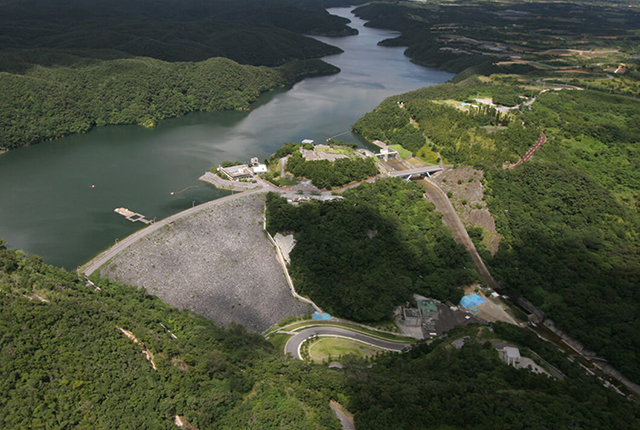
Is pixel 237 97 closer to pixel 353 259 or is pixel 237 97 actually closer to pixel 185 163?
pixel 185 163

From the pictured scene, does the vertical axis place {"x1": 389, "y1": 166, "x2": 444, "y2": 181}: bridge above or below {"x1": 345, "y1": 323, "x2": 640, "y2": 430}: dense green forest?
below

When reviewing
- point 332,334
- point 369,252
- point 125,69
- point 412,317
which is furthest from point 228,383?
point 125,69

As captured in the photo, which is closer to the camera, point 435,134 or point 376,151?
point 435,134

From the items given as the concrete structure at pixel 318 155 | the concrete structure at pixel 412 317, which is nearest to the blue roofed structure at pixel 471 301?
the concrete structure at pixel 412 317

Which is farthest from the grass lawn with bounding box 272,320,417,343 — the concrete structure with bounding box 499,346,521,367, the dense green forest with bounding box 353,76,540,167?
the dense green forest with bounding box 353,76,540,167

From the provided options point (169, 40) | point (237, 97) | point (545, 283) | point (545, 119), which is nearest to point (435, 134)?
point (545, 119)

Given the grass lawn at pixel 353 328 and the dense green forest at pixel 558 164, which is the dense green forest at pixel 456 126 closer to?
the dense green forest at pixel 558 164

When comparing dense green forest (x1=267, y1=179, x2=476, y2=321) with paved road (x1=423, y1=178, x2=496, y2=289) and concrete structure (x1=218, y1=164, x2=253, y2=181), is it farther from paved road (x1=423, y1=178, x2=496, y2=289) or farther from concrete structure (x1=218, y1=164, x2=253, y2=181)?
concrete structure (x1=218, y1=164, x2=253, y2=181)
